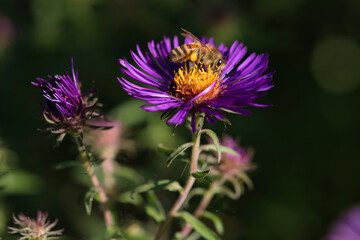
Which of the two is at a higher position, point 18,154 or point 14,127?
point 14,127

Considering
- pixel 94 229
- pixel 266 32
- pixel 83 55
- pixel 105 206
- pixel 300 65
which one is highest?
pixel 83 55

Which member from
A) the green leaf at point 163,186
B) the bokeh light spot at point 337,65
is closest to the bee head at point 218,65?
the green leaf at point 163,186

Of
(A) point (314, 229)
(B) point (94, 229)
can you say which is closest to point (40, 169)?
(B) point (94, 229)

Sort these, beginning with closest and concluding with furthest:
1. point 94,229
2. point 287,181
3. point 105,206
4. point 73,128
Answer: point 73,128, point 105,206, point 94,229, point 287,181

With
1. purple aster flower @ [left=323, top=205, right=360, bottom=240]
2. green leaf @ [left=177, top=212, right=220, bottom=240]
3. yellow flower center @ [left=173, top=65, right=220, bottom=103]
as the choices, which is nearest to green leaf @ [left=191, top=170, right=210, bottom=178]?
green leaf @ [left=177, top=212, right=220, bottom=240]

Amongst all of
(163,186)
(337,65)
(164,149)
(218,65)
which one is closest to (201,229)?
(163,186)

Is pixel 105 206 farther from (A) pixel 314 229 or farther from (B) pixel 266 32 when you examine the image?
(B) pixel 266 32

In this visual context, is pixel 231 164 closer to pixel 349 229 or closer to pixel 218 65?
pixel 218 65
